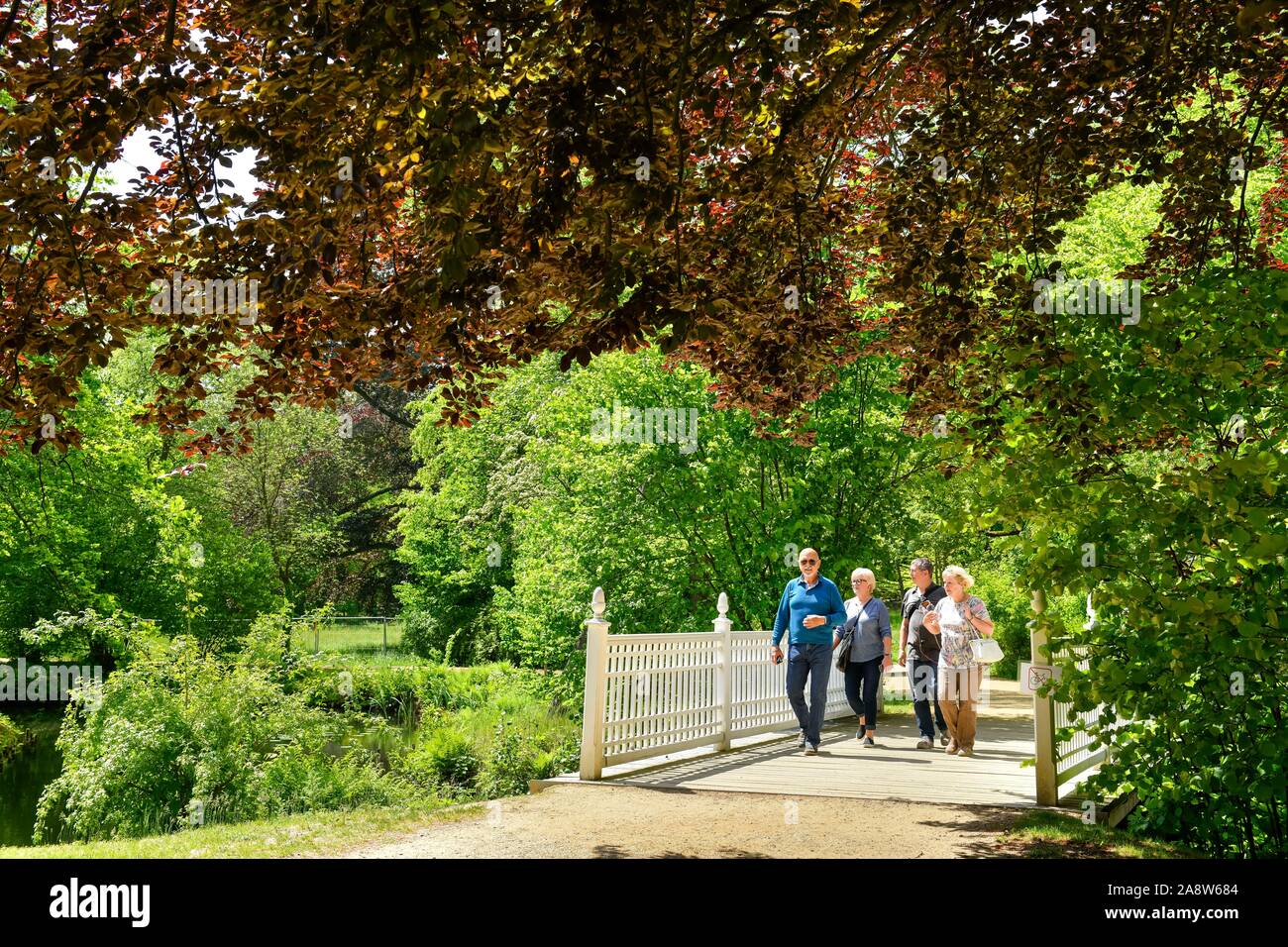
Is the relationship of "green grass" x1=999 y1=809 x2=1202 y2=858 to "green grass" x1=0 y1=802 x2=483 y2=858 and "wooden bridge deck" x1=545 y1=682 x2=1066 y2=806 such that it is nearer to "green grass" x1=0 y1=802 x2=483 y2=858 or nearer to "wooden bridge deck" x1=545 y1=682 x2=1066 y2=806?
"wooden bridge deck" x1=545 y1=682 x2=1066 y2=806

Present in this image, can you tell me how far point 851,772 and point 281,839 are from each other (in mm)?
5485

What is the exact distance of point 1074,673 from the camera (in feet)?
21.3

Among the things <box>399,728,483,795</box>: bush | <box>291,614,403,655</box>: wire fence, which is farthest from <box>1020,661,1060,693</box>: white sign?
<box>291,614,403,655</box>: wire fence

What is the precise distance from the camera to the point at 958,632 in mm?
10453

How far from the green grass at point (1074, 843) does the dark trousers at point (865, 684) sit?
4583 mm

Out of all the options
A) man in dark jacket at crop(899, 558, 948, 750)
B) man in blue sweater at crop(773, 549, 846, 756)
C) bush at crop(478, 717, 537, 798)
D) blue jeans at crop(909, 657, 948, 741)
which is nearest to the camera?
man in blue sweater at crop(773, 549, 846, 756)

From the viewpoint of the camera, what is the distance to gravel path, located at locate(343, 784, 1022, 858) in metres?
6.91

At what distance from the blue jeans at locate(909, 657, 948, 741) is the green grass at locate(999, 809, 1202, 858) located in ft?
10.7

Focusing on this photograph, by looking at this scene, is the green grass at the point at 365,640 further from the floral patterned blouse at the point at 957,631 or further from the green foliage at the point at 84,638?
the floral patterned blouse at the point at 957,631

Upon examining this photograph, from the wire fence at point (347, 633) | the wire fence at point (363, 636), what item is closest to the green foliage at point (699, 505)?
the wire fence at point (347, 633)

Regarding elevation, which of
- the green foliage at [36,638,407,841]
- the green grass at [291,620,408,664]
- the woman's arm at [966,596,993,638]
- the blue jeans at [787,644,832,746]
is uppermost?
the woman's arm at [966,596,993,638]

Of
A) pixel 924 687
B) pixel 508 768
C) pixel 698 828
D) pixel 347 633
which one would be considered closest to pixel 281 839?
pixel 698 828

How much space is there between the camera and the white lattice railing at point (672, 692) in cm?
1020
